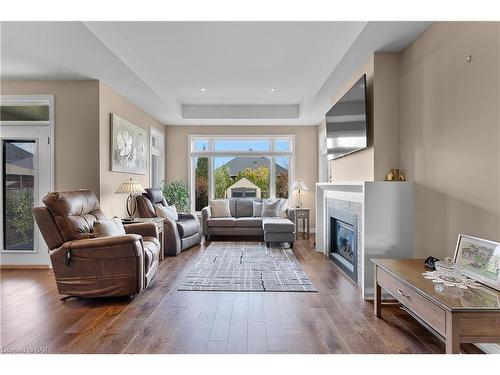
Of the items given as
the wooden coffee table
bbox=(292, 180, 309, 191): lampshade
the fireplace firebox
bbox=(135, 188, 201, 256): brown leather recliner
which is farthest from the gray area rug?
bbox=(292, 180, 309, 191): lampshade

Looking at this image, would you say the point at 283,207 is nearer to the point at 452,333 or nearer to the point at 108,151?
the point at 108,151

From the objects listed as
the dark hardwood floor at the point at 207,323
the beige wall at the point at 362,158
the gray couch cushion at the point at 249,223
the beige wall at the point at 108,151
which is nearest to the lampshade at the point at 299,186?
the gray couch cushion at the point at 249,223

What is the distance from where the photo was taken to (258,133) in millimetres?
7309

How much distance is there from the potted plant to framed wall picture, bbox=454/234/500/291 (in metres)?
5.48

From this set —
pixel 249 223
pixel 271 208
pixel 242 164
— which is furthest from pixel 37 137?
pixel 271 208

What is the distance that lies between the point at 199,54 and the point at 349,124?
2091 mm

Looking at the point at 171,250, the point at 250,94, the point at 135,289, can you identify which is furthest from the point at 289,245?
the point at 135,289

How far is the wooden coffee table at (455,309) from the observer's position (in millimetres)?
1610

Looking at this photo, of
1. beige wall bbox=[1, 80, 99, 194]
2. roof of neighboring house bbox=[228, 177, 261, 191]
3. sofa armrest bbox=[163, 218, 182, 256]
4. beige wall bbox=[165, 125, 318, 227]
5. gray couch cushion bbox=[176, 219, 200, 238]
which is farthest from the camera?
roof of neighboring house bbox=[228, 177, 261, 191]

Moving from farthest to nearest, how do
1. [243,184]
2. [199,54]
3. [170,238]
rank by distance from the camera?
1. [243,184]
2. [170,238]
3. [199,54]

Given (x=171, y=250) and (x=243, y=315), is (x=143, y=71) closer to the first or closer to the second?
(x=171, y=250)

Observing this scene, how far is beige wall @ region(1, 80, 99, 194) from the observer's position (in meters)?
4.22

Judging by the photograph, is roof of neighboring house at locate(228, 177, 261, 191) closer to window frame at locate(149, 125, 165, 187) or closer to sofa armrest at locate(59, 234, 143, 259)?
window frame at locate(149, 125, 165, 187)

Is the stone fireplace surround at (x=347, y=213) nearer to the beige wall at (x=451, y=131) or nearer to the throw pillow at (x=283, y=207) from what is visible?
the beige wall at (x=451, y=131)
